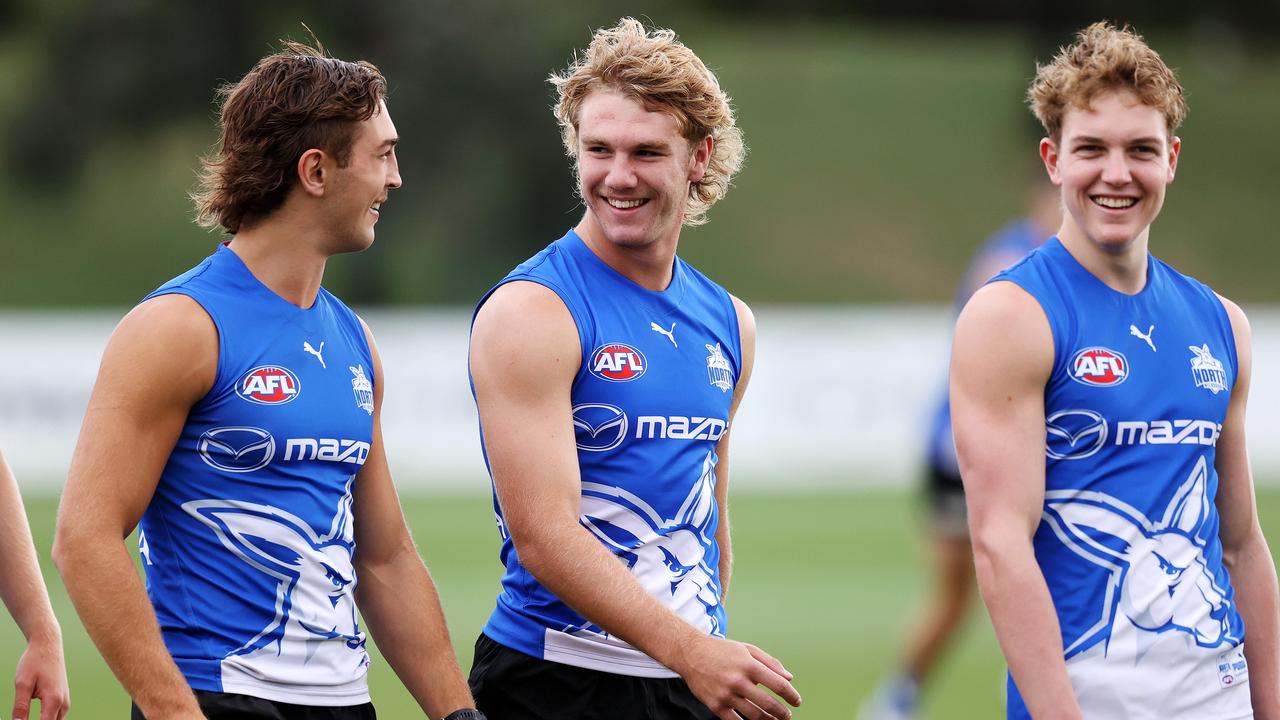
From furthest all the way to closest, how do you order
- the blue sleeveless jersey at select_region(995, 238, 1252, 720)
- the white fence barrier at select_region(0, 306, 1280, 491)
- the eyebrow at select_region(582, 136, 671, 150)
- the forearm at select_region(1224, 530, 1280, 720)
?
the white fence barrier at select_region(0, 306, 1280, 491), the forearm at select_region(1224, 530, 1280, 720), the eyebrow at select_region(582, 136, 671, 150), the blue sleeveless jersey at select_region(995, 238, 1252, 720)

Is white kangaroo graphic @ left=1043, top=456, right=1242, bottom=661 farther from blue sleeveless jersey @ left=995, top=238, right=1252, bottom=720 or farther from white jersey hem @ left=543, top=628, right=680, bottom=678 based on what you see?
white jersey hem @ left=543, top=628, right=680, bottom=678

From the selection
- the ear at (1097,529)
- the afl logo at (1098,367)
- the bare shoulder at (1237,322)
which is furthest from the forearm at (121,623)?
the bare shoulder at (1237,322)

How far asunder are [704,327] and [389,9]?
25.4 metres

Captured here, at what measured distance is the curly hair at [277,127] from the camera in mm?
3643

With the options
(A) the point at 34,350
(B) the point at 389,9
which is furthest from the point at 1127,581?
(B) the point at 389,9

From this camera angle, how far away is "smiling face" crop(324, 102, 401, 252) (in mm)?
3691

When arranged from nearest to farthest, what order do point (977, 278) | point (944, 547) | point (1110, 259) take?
point (1110, 259), point (944, 547), point (977, 278)

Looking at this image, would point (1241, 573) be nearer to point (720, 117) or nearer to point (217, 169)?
point (720, 117)

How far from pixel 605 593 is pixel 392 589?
66cm

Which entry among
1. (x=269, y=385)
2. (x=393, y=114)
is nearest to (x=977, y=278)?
(x=269, y=385)

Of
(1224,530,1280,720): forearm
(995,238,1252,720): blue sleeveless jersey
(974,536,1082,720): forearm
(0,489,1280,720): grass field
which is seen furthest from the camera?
(0,489,1280,720): grass field

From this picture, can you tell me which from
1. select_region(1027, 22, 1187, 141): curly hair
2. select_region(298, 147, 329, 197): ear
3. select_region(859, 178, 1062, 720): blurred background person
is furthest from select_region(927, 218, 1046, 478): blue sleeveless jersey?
select_region(298, 147, 329, 197): ear

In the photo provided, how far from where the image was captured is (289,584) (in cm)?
353

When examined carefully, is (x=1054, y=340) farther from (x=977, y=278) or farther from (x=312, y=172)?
(x=977, y=278)
